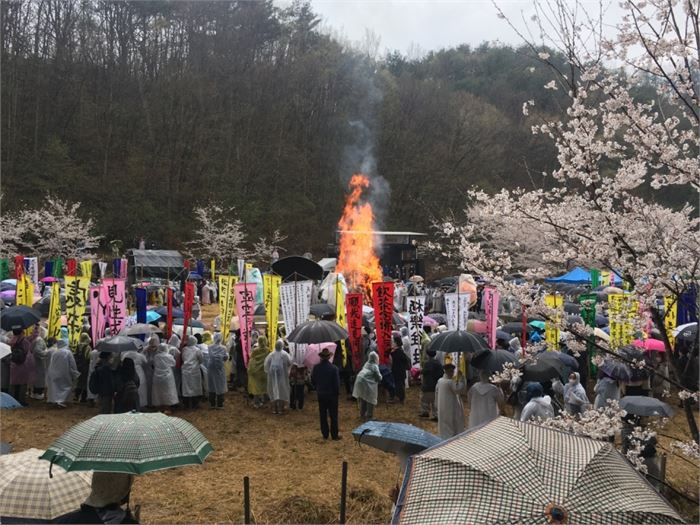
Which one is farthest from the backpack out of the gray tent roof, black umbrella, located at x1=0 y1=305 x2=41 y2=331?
the gray tent roof

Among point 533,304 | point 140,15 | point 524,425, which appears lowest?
point 524,425

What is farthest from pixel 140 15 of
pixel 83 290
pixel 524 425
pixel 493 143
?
pixel 524 425

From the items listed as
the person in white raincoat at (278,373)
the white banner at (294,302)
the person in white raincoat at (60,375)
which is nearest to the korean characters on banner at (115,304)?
the person in white raincoat at (60,375)

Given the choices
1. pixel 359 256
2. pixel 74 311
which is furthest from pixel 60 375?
pixel 359 256

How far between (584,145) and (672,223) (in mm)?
953

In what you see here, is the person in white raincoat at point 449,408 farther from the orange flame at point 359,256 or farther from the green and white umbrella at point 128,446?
the orange flame at point 359,256

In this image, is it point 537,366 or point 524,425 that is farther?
point 537,366

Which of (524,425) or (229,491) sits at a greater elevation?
(524,425)

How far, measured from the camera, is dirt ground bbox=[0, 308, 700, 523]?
6211 mm

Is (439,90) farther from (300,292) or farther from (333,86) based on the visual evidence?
(300,292)

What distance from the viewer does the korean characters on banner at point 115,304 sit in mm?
11148

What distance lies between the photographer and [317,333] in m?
9.83

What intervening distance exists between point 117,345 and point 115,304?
224 cm

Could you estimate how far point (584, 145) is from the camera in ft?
15.5
